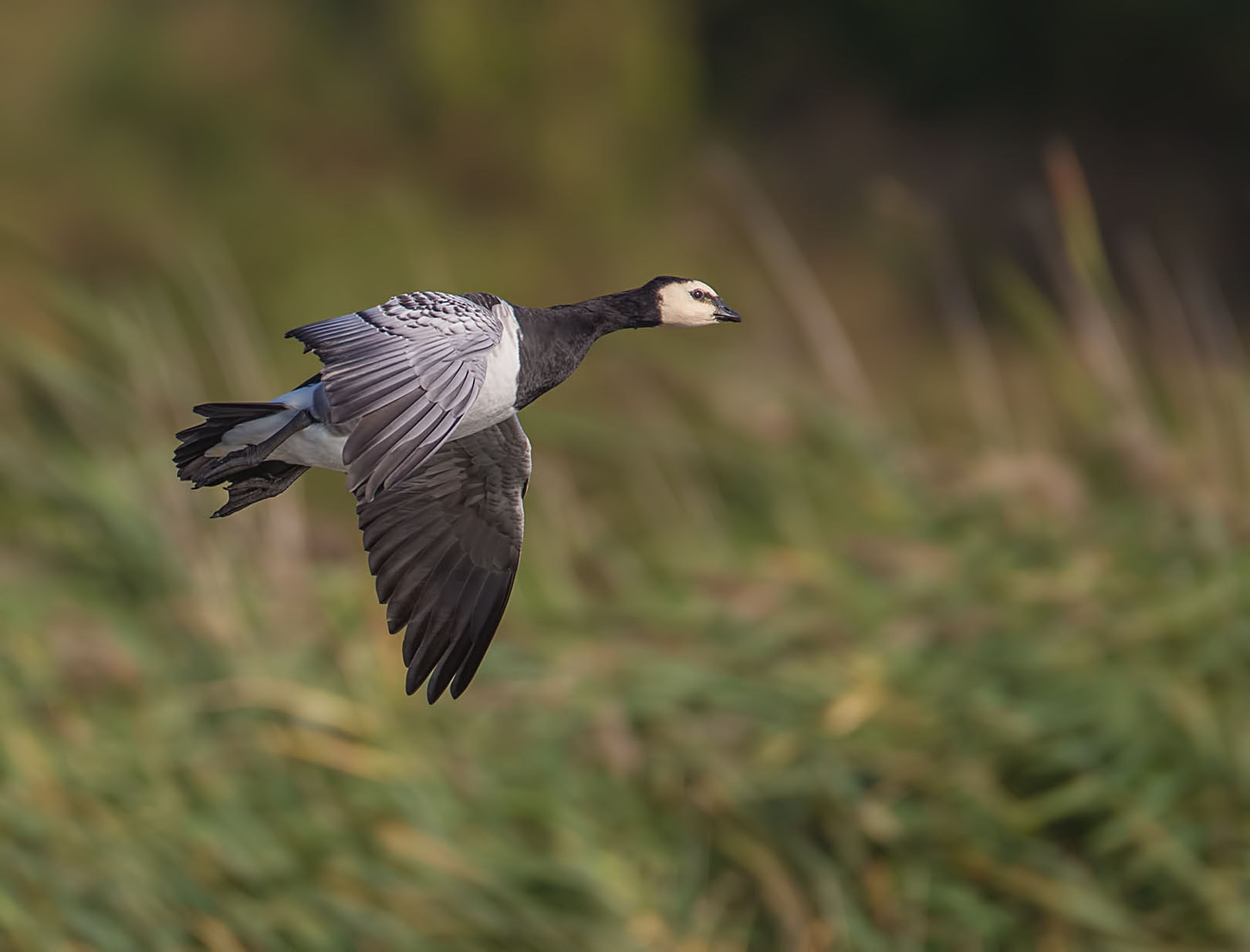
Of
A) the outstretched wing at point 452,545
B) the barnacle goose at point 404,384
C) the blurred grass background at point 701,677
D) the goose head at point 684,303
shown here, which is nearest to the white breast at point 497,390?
the barnacle goose at point 404,384

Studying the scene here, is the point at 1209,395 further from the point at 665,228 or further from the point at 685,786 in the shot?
the point at 665,228

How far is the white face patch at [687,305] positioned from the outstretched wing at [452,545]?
0.73m

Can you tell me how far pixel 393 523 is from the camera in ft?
8.50

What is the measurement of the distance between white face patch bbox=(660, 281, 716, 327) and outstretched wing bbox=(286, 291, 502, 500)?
0.16 metres

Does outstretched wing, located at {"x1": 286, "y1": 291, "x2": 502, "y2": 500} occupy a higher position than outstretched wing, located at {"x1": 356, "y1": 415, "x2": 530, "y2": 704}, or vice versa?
outstretched wing, located at {"x1": 286, "y1": 291, "x2": 502, "y2": 500}

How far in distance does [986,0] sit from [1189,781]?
949cm

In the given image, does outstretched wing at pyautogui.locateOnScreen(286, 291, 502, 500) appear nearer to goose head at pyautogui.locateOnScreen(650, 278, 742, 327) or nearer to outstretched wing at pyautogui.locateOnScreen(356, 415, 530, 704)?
goose head at pyautogui.locateOnScreen(650, 278, 742, 327)

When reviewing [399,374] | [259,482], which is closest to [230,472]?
[259,482]

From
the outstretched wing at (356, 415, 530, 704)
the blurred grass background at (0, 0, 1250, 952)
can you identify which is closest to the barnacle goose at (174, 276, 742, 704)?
the outstretched wing at (356, 415, 530, 704)

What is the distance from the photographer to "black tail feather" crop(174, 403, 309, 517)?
1.63 m

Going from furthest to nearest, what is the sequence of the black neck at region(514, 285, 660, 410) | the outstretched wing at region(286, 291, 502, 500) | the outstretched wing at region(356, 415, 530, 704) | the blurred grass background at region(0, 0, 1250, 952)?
the blurred grass background at region(0, 0, 1250, 952) → the outstretched wing at region(356, 415, 530, 704) → the black neck at region(514, 285, 660, 410) → the outstretched wing at region(286, 291, 502, 500)

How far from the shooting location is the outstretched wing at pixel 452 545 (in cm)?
237

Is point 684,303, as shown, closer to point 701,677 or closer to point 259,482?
point 259,482

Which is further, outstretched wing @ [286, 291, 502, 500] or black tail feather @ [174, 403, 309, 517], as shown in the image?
black tail feather @ [174, 403, 309, 517]
